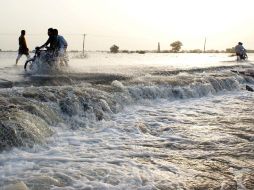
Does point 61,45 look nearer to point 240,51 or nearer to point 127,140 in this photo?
point 127,140

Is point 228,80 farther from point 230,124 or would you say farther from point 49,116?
point 49,116

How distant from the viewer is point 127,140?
26.8 ft

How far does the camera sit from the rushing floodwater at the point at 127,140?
5.86 metres

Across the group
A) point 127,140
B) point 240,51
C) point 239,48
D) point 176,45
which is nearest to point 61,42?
point 127,140

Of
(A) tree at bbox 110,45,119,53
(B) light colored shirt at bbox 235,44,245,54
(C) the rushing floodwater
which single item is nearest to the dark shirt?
(C) the rushing floodwater

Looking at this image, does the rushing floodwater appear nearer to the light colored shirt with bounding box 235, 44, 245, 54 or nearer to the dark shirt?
the dark shirt

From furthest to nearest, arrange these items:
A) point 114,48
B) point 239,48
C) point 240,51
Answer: point 114,48
point 240,51
point 239,48

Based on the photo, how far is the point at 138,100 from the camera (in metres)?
→ 13.5

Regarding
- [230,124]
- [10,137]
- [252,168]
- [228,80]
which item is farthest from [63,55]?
[252,168]

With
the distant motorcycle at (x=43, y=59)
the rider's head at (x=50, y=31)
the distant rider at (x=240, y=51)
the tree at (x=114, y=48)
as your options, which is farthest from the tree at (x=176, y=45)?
the rider's head at (x=50, y=31)

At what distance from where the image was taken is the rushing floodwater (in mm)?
5855

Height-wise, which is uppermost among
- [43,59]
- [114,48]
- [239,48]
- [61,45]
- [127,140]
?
[114,48]

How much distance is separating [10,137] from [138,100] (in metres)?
6.62

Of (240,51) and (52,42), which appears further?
(240,51)
